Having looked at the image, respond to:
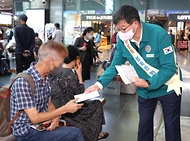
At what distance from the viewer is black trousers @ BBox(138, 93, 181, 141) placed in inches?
84.1

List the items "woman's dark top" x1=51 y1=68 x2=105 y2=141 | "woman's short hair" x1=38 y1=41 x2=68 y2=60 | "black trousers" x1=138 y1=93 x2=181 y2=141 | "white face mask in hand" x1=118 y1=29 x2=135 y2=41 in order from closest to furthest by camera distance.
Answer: "woman's short hair" x1=38 y1=41 x2=68 y2=60, "white face mask in hand" x1=118 y1=29 x2=135 y2=41, "black trousers" x1=138 y1=93 x2=181 y2=141, "woman's dark top" x1=51 y1=68 x2=105 y2=141

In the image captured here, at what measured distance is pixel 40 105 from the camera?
6.15ft

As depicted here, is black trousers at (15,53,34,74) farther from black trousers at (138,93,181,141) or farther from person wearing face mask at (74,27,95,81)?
black trousers at (138,93,181,141)

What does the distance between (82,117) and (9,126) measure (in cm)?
90

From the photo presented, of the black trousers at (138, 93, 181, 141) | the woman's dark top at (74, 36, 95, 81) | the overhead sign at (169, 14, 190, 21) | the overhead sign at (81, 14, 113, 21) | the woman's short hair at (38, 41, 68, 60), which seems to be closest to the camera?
the woman's short hair at (38, 41, 68, 60)

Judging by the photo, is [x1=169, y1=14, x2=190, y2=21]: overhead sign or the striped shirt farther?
[x1=169, y1=14, x2=190, y2=21]: overhead sign

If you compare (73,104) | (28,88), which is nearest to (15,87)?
(28,88)

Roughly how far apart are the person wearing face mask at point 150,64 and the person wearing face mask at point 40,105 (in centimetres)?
44

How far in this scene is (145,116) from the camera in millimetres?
2311

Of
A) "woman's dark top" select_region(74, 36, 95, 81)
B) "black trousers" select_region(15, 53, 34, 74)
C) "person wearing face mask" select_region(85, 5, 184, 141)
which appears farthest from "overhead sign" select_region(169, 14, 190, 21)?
"person wearing face mask" select_region(85, 5, 184, 141)

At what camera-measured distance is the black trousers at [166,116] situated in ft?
7.01

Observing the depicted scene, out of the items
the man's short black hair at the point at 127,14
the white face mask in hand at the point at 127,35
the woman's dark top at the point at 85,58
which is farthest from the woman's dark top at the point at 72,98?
the woman's dark top at the point at 85,58

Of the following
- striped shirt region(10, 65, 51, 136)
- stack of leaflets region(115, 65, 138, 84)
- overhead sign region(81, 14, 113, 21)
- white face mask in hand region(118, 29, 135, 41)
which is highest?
overhead sign region(81, 14, 113, 21)

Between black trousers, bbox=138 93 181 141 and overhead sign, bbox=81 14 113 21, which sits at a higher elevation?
overhead sign, bbox=81 14 113 21
